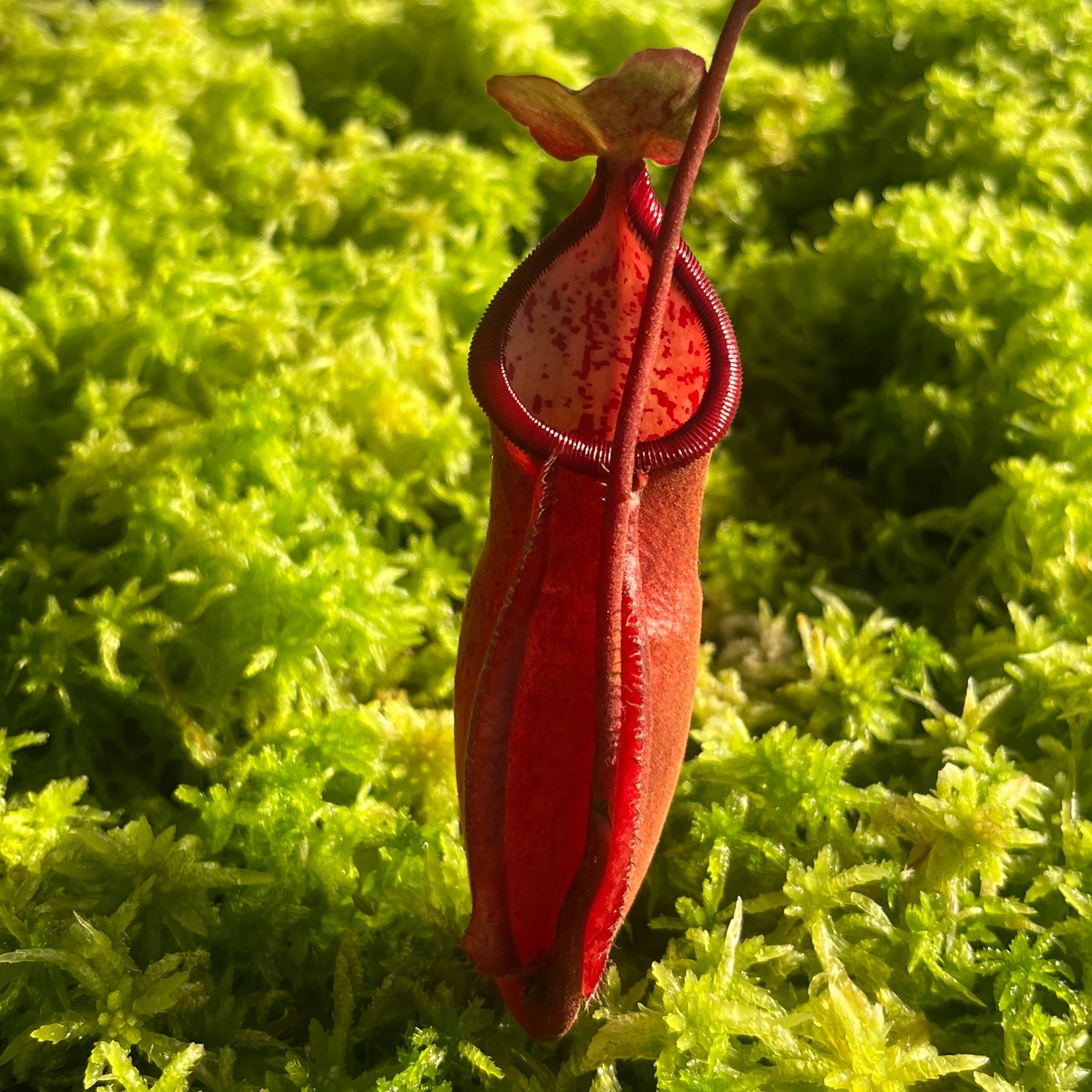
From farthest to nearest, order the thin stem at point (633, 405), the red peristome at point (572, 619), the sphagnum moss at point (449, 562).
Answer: the sphagnum moss at point (449, 562)
the red peristome at point (572, 619)
the thin stem at point (633, 405)

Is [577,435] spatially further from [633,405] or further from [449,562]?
[449,562]

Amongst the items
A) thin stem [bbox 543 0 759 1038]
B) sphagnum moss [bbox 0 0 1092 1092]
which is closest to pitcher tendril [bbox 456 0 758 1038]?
thin stem [bbox 543 0 759 1038]

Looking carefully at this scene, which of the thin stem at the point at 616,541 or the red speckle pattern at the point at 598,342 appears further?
the red speckle pattern at the point at 598,342

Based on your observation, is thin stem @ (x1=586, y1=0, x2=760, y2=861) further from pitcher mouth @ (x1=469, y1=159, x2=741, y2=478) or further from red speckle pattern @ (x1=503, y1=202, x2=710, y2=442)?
red speckle pattern @ (x1=503, y1=202, x2=710, y2=442)

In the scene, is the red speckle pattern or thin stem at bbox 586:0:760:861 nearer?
thin stem at bbox 586:0:760:861

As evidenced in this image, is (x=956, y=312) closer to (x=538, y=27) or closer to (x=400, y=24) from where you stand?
(x=538, y=27)

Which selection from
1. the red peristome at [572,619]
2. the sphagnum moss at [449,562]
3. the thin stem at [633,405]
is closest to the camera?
the thin stem at [633,405]

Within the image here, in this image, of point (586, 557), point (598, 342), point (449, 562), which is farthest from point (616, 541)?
point (449, 562)

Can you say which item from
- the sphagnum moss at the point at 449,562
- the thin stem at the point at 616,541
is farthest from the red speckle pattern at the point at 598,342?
the sphagnum moss at the point at 449,562

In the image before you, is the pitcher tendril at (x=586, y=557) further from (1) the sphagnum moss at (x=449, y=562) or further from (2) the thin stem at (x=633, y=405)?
(1) the sphagnum moss at (x=449, y=562)
